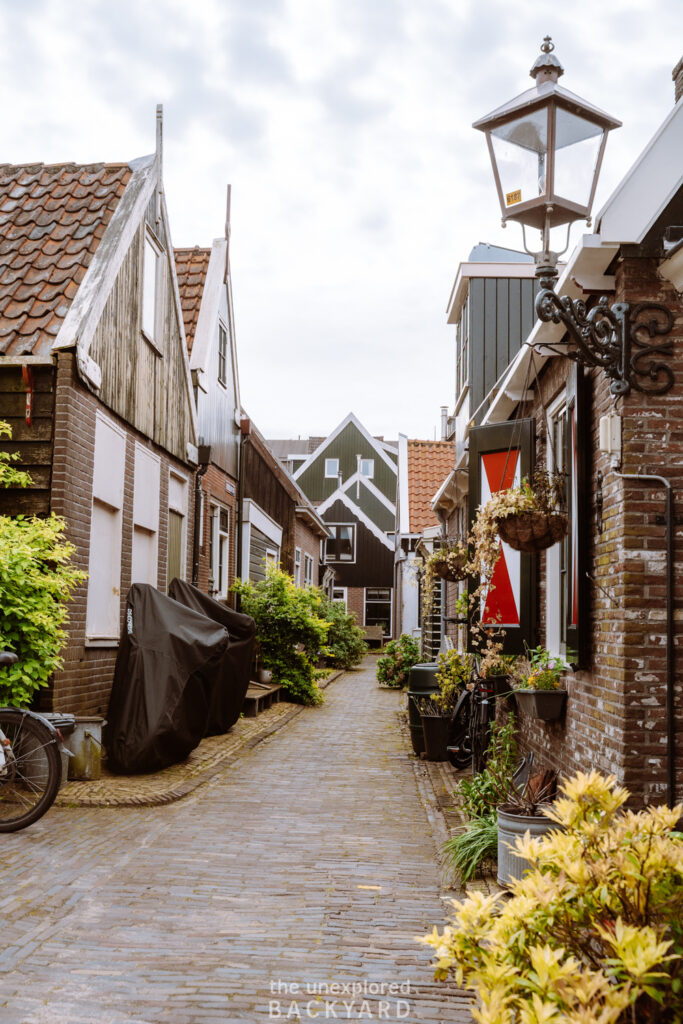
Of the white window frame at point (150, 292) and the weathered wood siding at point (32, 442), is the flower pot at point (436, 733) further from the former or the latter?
the white window frame at point (150, 292)

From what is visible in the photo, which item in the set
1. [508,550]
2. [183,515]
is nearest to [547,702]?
[508,550]

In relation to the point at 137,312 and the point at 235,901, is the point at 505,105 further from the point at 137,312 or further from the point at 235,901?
the point at 137,312

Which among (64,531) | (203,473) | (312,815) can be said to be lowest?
(312,815)

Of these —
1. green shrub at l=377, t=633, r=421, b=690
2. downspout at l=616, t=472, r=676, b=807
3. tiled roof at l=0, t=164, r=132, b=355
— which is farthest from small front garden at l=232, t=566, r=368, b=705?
downspout at l=616, t=472, r=676, b=807

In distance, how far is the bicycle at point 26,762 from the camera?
22.4ft

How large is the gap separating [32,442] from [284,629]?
28.9 ft

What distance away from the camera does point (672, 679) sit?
16.7 ft

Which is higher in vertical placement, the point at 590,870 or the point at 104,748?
the point at 590,870

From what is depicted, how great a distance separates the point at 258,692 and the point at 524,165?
12.2 meters

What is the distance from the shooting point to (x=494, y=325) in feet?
44.7

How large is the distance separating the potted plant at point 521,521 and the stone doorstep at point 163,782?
12.2 ft

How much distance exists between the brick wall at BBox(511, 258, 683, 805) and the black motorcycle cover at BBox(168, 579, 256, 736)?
713 cm

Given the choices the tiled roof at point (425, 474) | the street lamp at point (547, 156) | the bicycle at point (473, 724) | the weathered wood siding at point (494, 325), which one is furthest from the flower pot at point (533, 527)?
the tiled roof at point (425, 474)

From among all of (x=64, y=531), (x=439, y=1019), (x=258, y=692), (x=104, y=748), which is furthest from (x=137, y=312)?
(x=439, y=1019)
